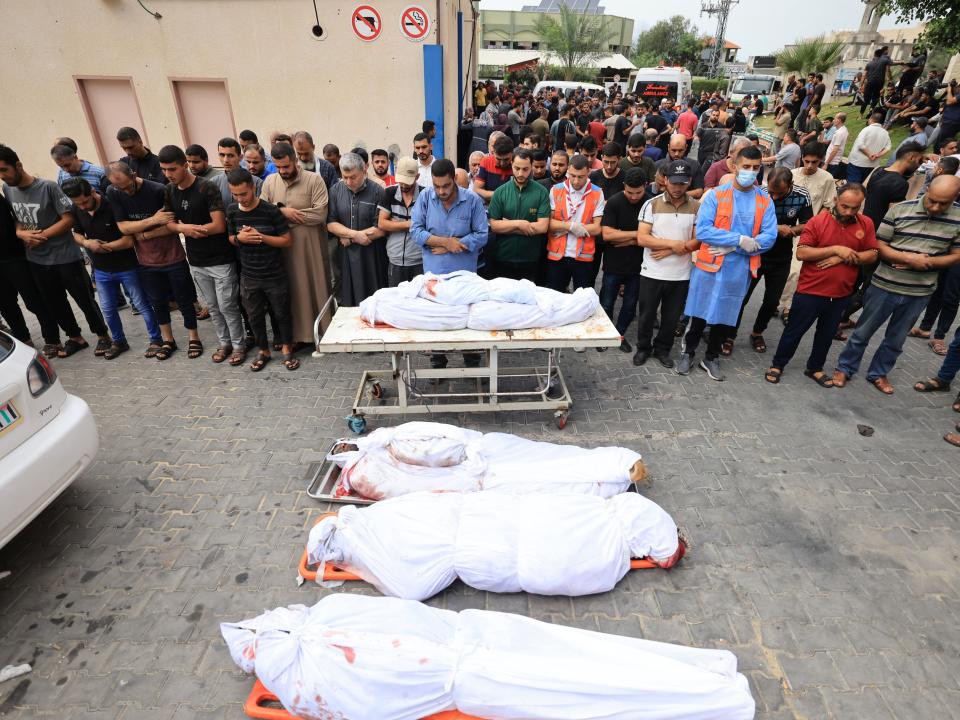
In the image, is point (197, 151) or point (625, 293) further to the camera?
point (625, 293)

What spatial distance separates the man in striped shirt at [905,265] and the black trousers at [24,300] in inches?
343

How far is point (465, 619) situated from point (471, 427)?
2.38 metres

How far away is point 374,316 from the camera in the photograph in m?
4.57

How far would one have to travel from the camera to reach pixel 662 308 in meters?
5.93

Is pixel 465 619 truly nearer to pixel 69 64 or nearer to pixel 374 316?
pixel 374 316

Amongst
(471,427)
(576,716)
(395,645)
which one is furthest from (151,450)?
(576,716)

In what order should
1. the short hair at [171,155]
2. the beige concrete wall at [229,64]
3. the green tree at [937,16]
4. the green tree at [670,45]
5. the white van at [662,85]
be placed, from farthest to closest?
the green tree at [670,45] → the white van at [662,85] → the green tree at [937,16] → the beige concrete wall at [229,64] → the short hair at [171,155]

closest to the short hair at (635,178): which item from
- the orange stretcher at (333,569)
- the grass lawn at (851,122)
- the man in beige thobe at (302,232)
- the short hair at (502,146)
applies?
the short hair at (502,146)

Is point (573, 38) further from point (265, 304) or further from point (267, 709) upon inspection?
point (267, 709)

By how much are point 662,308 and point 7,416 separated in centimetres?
557

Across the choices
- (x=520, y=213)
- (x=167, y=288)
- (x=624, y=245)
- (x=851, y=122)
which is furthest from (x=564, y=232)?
(x=851, y=122)

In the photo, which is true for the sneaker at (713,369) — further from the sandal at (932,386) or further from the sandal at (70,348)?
the sandal at (70,348)

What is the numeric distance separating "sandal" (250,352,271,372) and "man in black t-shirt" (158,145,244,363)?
1.27ft

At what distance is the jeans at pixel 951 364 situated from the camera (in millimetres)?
5352
